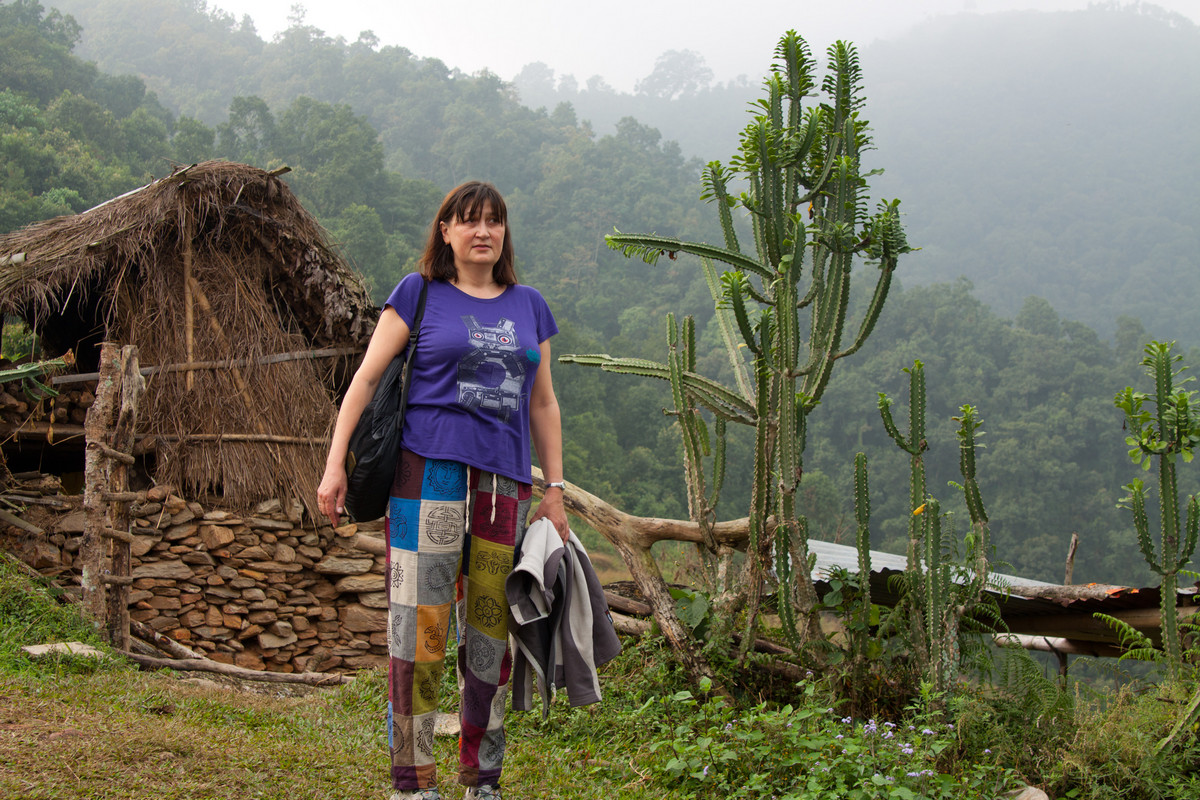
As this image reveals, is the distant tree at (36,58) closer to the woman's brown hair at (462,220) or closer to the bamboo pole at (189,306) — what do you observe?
the bamboo pole at (189,306)

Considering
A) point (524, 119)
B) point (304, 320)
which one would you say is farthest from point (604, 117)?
point (304, 320)

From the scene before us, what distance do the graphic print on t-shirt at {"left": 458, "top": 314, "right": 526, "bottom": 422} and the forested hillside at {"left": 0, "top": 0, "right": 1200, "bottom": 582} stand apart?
15.1 ft

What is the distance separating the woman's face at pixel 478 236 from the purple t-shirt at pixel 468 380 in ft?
0.37

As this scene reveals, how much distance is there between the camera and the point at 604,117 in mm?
100000

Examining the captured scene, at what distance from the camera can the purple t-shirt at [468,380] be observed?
232 cm

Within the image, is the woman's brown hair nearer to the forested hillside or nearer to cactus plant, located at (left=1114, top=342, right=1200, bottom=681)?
cactus plant, located at (left=1114, top=342, right=1200, bottom=681)

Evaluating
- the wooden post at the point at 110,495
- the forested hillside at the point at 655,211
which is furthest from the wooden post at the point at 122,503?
the forested hillside at the point at 655,211

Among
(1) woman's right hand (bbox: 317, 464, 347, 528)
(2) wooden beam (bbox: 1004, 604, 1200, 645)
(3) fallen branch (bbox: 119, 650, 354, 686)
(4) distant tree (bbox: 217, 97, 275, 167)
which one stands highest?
(4) distant tree (bbox: 217, 97, 275, 167)

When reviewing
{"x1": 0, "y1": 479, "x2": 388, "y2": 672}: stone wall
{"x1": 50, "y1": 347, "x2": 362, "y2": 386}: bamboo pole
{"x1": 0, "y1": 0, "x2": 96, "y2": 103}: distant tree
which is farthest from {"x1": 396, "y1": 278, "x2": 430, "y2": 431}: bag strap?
{"x1": 0, "y1": 0, "x2": 96, "y2": 103}: distant tree

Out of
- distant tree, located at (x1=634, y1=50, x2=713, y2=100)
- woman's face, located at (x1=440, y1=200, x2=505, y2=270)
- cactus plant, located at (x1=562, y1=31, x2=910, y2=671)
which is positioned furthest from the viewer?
distant tree, located at (x1=634, y1=50, x2=713, y2=100)

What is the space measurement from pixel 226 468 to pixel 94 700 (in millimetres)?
3081

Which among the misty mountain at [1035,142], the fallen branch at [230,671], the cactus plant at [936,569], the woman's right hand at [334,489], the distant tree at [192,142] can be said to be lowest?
the fallen branch at [230,671]

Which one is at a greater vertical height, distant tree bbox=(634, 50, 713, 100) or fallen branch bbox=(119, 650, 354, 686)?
distant tree bbox=(634, 50, 713, 100)

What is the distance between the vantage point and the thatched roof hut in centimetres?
607
